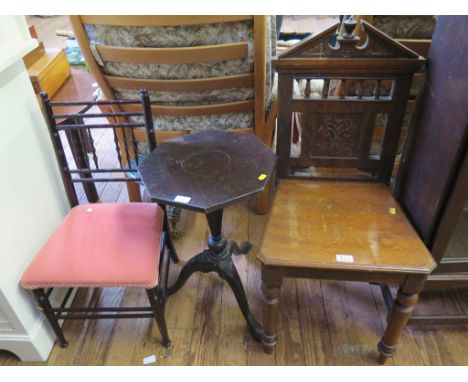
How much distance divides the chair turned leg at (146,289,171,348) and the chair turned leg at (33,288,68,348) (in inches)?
13.7

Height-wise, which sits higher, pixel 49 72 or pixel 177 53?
pixel 177 53

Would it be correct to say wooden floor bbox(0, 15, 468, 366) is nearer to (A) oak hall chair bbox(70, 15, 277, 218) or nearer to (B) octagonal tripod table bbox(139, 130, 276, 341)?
(B) octagonal tripod table bbox(139, 130, 276, 341)

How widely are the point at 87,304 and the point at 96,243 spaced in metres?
0.48

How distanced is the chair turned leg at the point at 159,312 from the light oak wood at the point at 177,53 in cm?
84

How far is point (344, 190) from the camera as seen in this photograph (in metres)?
1.38

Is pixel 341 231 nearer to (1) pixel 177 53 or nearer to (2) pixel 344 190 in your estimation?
(2) pixel 344 190

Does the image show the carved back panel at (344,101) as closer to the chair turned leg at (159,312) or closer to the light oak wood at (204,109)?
the light oak wood at (204,109)

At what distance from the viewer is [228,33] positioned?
4.72ft

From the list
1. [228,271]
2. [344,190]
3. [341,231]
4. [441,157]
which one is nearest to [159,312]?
[228,271]

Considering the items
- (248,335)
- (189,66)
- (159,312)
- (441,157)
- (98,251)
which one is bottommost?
(248,335)

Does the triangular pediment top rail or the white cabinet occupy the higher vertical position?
the triangular pediment top rail

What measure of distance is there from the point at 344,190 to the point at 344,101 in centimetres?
31

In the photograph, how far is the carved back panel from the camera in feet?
3.91

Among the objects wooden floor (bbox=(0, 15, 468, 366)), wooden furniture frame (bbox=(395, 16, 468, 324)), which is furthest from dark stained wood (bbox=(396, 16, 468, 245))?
wooden floor (bbox=(0, 15, 468, 366))
